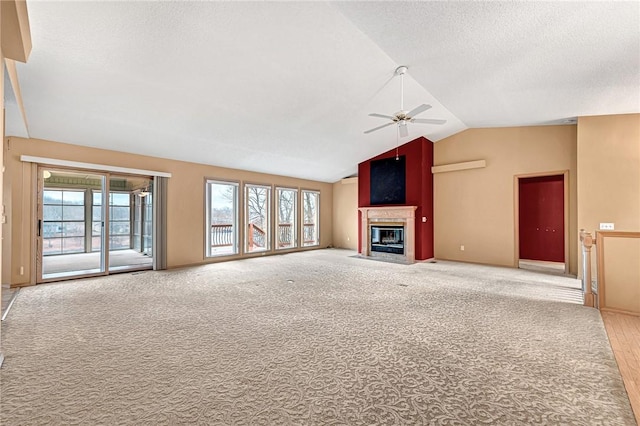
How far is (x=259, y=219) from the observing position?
8.95 m

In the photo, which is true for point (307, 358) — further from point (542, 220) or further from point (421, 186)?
point (542, 220)

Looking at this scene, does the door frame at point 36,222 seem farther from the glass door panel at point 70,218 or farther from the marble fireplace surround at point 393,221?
the marble fireplace surround at point 393,221

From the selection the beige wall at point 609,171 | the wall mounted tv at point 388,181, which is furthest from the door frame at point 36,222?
the beige wall at point 609,171

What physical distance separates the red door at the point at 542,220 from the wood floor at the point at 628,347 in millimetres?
4742

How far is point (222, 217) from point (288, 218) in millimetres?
2068

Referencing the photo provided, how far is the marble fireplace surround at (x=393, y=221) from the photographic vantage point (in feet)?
24.4

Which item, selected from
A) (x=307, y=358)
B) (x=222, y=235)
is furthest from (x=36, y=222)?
(x=307, y=358)

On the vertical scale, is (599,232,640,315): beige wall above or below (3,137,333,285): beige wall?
below

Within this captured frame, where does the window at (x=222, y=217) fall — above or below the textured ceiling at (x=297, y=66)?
below

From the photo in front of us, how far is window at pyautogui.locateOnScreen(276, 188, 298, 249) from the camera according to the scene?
9.18 meters

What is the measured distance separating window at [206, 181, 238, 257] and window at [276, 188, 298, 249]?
5.12 ft

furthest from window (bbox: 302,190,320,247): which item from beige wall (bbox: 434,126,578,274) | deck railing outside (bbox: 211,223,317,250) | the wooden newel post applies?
the wooden newel post

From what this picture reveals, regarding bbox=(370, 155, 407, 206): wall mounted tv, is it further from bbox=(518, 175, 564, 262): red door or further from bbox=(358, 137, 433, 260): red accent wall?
bbox=(518, 175, 564, 262): red door

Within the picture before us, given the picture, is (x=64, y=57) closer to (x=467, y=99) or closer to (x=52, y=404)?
(x=52, y=404)
